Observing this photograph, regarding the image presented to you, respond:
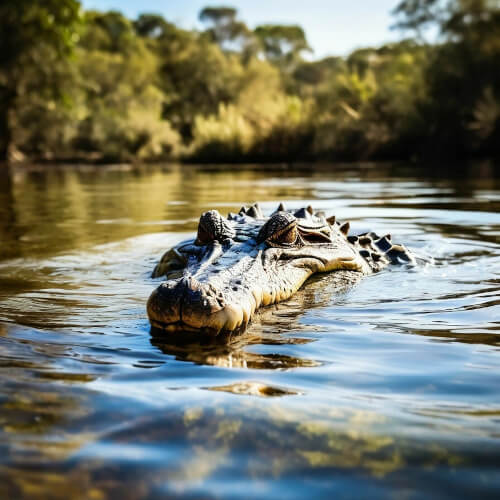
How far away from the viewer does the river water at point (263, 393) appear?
1618 mm

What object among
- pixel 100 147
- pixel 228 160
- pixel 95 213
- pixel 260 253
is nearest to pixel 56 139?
pixel 100 147

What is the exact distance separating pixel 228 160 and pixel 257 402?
101 feet

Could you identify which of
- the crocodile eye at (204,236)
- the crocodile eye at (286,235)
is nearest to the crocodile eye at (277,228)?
the crocodile eye at (286,235)

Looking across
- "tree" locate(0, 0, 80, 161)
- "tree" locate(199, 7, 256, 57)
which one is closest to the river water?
"tree" locate(0, 0, 80, 161)

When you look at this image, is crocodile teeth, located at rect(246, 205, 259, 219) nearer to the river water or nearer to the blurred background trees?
the river water

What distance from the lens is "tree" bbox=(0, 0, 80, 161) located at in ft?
96.8

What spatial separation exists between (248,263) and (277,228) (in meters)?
0.57

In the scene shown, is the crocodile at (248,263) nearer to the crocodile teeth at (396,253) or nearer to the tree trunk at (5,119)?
the crocodile teeth at (396,253)

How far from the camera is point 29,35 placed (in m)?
31.5

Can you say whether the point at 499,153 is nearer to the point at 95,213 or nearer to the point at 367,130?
the point at 367,130

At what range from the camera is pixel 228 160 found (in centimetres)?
3247

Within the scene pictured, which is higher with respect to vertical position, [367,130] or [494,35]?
[494,35]

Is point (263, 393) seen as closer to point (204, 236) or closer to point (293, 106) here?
point (204, 236)

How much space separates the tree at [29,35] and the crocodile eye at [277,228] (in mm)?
27221
